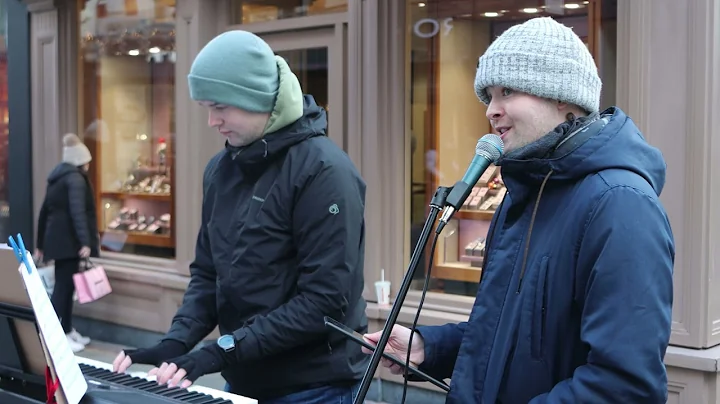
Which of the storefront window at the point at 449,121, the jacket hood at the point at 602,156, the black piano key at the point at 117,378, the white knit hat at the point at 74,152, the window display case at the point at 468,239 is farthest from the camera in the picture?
the white knit hat at the point at 74,152

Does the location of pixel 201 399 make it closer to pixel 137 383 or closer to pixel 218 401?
pixel 218 401

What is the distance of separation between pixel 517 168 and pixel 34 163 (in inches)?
323

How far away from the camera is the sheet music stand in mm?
2289

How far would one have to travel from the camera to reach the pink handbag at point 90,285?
8.02m

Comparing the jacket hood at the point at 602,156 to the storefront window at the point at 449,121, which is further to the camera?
the storefront window at the point at 449,121

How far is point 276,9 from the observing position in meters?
7.32

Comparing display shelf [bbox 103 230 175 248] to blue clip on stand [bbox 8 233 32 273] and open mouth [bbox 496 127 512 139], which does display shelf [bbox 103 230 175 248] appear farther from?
open mouth [bbox 496 127 512 139]

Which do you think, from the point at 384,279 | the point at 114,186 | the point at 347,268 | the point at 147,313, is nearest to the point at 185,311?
the point at 347,268

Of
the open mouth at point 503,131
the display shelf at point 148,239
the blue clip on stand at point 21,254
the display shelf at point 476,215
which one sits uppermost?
the open mouth at point 503,131

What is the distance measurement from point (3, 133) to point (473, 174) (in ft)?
29.9

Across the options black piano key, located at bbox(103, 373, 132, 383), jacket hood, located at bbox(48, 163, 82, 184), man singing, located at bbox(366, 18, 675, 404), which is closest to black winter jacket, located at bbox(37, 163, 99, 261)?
jacket hood, located at bbox(48, 163, 82, 184)

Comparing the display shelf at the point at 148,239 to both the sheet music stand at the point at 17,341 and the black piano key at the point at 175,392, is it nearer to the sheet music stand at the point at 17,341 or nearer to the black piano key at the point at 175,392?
the sheet music stand at the point at 17,341

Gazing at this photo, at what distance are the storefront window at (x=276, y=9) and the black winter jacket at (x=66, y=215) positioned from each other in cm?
223

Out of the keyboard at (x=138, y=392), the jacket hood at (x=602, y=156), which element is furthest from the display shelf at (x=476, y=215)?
the jacket hood at (x=602, y=156)
